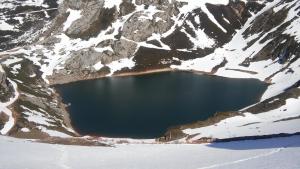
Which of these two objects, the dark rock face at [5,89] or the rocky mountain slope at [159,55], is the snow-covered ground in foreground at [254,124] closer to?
the rocky mountain slope at [159,55]

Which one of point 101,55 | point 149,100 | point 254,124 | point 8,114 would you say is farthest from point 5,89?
point 254,124

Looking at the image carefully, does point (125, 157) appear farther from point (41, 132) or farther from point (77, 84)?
point (77, 84)

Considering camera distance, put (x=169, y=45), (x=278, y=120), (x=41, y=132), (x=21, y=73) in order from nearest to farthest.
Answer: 1. (x=278, y=120)
2. (x=41, y=132)
3. (x=21, y=73)
4. (x=169, y=45)

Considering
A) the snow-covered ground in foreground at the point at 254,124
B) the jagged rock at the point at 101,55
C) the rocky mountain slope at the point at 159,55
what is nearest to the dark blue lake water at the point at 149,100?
the rocky mountain slope at the point at 159,55

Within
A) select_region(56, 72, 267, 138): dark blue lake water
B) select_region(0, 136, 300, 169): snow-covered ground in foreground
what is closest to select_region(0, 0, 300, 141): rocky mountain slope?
select_region(56, 72, 267, 138): dark blue lake water

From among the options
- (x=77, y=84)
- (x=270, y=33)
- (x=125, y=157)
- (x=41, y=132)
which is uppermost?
(x=270, y=33)

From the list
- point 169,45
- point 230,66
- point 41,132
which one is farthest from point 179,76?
point 41,132

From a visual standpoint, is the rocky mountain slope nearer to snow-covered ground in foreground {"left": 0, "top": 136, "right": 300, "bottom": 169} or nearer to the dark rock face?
the dark rock face

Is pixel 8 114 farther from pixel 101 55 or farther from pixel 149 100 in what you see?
pixel 101 55

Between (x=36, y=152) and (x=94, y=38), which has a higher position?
(x=94, y=38)
